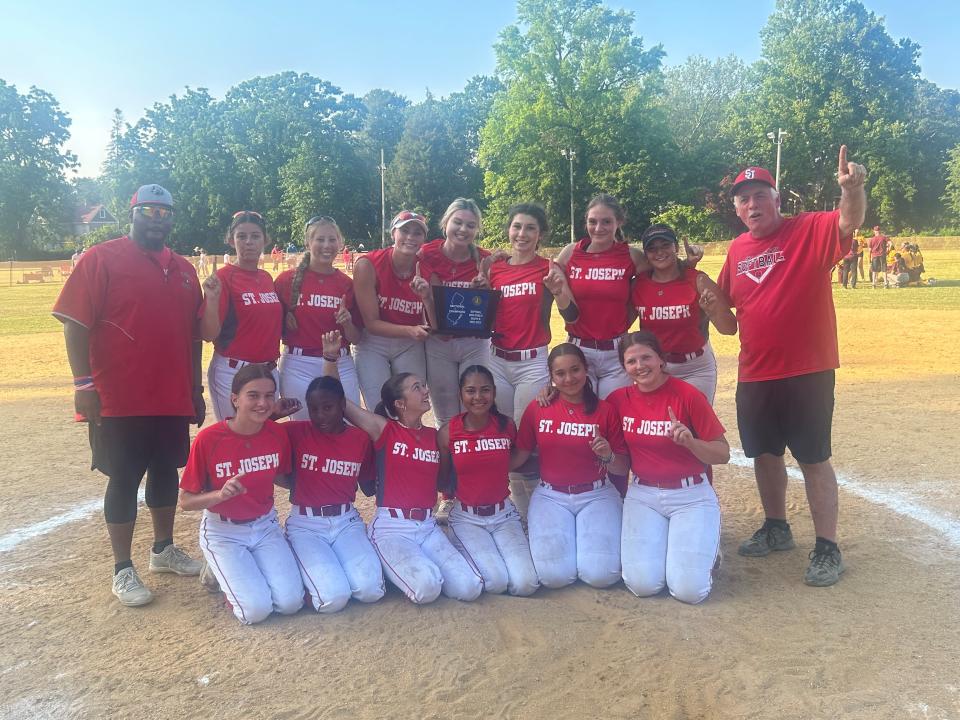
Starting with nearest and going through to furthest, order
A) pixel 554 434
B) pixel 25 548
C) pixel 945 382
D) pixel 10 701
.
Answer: pixel 10 701
pixel 554 434
pixel 25 548
pixel 945 382

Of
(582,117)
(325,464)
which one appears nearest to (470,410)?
(325,464)

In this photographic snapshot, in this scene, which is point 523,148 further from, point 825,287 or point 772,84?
point 825,287

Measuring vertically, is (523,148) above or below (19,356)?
above

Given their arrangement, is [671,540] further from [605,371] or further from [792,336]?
[792,336]

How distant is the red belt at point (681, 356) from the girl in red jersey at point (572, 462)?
0.59m

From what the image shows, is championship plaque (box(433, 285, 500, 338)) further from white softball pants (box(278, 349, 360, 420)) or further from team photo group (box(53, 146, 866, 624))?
white softball pants (box(278, 349, 360, 420))

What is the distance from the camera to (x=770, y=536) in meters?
4.40

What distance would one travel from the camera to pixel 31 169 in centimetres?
6059

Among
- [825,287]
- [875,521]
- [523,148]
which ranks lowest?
[875,521]

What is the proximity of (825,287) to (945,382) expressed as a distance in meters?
6.50

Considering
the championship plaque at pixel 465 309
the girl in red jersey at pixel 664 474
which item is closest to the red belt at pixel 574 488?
the girl in red jersey at pixel 664 474

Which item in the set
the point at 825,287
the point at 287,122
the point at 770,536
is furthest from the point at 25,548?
the point at 287,122

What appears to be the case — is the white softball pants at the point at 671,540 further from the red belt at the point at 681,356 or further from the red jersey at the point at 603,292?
the red jersey at the point at 603,292

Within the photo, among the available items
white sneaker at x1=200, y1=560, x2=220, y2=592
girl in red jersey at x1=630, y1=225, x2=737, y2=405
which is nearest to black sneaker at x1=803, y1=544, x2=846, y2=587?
girl in red jersey at x1=630, y1=225, x2=737, y2=405
